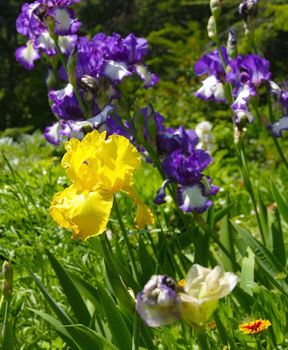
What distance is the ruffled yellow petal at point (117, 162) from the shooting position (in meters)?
1.30

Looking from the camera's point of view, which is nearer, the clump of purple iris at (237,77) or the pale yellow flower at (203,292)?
the pale yellow flower at (203,292)

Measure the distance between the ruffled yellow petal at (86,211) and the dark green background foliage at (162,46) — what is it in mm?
4757

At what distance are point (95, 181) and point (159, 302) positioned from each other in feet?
1.40

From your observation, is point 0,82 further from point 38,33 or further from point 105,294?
point 105,294

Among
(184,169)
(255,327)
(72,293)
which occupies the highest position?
(184,169)

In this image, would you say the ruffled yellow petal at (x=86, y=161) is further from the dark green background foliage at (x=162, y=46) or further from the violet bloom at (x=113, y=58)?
the dark green background foliage at (x=162, y=46)

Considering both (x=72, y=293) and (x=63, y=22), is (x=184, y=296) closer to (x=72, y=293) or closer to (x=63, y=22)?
(x=72, y=293)

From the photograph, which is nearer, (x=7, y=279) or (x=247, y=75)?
(x=7, y=279)

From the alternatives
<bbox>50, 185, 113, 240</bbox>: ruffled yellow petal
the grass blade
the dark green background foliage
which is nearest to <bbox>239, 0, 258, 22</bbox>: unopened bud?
the grass blade

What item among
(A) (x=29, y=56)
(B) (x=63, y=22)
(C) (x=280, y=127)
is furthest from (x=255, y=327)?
(A) (x=29, y=56)

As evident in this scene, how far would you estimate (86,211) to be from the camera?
50.3 inches

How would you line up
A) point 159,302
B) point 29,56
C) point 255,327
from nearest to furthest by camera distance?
1. point 159,302
2. point 255,327
3. point 29,56

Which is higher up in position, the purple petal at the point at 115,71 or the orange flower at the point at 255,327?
the purple petal at the point at 115,71

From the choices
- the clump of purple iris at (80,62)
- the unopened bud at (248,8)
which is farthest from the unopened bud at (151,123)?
the unopened bud at (248,8)
